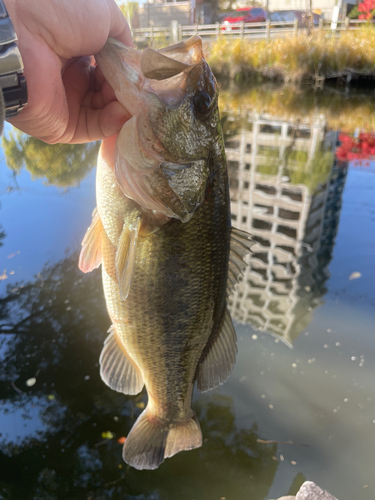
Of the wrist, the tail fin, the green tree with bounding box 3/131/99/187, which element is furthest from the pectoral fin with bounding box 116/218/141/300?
the green tree with bounding box 3/131/99/187

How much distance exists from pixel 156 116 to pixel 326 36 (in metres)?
18.9

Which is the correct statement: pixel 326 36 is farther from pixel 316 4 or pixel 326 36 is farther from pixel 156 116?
pixel 316 4

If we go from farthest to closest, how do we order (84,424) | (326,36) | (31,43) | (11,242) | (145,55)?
(326,36) < (11,242) < (84,424) < (31,43) < (145,55)

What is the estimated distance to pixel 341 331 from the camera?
142 inches

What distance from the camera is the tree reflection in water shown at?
2.47 m

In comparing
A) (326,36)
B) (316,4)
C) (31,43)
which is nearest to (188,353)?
(31,43)

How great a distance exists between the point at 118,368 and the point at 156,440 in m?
0.43

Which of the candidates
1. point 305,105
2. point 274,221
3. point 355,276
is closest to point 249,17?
point 305,105

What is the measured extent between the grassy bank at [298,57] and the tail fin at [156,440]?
56.9 feet

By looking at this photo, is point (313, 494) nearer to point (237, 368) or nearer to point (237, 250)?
point (237, 368)

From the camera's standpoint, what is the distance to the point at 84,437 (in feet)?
9.02

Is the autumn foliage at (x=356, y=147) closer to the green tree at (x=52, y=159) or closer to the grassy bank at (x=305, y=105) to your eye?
the grassy bank at (x=305, y=105)

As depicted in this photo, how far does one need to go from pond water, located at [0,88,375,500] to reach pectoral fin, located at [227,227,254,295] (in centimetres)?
167

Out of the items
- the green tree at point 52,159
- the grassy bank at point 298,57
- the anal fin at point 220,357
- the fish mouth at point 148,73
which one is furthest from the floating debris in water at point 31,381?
the grassy bank at point 298,57
